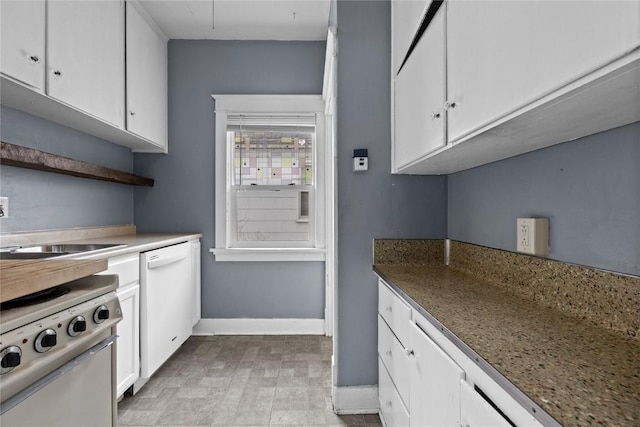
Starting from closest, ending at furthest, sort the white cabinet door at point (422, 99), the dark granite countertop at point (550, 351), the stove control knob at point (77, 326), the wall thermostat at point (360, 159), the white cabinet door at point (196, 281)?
the dark granite countertop at point (550, 351), the stove control knob at point (77, 326), the white cabinet door at point (422, 99), the wall thermostat at point (360, 159), the white cabinet door at point (196, 281)

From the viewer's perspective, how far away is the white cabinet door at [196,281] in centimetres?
290

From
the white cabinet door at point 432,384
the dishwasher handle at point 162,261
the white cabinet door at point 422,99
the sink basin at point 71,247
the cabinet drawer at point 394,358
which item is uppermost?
the white cabinet door at point 422,99

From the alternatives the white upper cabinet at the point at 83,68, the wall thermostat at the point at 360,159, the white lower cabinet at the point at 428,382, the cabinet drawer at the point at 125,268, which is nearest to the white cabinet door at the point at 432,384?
the white lower cabinet at the point at 428,382

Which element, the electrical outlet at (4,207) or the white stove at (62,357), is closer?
the white stove at (62,357)

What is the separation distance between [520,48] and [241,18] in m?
2.56

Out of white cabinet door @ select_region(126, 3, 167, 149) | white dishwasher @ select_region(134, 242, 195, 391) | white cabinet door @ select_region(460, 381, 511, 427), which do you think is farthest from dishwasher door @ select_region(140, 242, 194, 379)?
white cabinet door @ select_region(460, 381, 511, 427)

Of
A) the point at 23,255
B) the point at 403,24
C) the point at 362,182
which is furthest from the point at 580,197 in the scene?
the point at 23,255

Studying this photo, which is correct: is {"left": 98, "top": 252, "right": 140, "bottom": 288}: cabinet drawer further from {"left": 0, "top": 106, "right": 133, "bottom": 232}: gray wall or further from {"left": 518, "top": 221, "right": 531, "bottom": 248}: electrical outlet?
{"left": 518, "top": 221, "right": 531, "bottom": 248}: electrical outlet

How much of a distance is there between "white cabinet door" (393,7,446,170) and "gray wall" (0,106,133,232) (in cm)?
209

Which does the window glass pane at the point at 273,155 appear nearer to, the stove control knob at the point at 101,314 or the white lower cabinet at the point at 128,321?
the white lower cabinet at the point at 128,321

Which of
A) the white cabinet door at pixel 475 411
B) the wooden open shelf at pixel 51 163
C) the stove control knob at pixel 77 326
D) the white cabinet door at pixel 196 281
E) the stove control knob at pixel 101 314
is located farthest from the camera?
the white cabinet door at pixel 196 281

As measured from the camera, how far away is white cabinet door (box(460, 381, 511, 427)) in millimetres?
656

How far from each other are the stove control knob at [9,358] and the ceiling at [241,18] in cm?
257

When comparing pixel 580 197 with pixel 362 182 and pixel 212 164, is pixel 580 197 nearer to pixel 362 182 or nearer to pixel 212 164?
pixel 362 182
